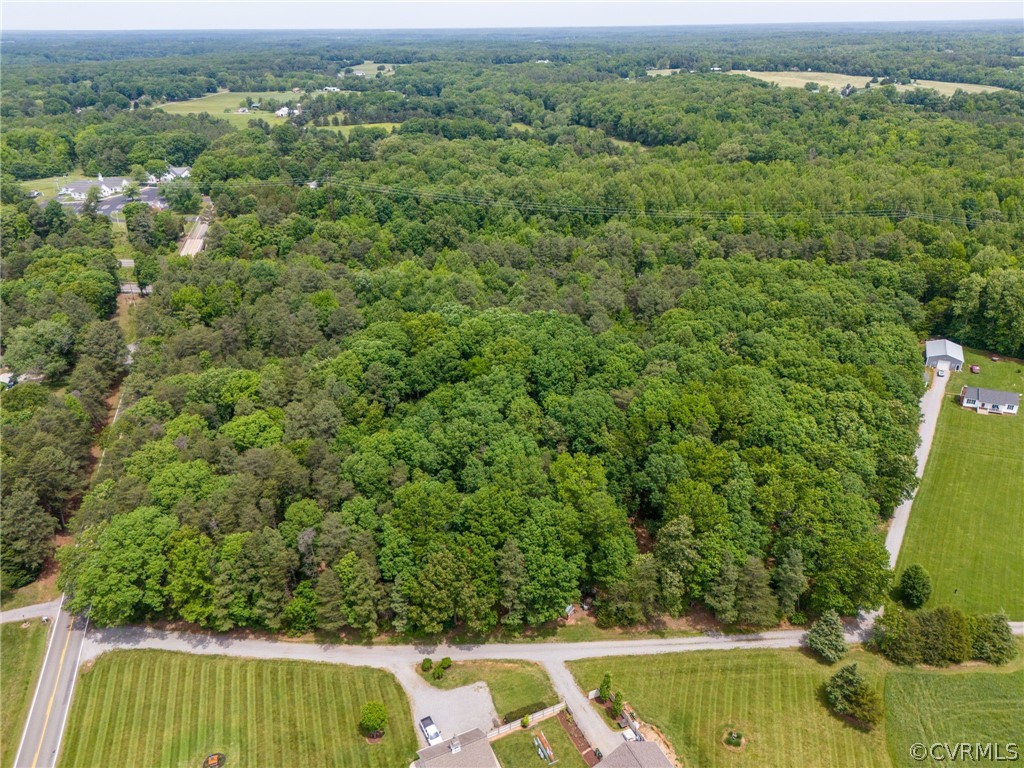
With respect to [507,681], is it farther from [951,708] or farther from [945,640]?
[945,640]

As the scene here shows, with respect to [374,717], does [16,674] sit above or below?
below

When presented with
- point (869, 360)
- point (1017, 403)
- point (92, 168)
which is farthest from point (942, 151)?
point (92, 168)

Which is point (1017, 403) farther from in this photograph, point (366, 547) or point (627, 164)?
point (627, 164)

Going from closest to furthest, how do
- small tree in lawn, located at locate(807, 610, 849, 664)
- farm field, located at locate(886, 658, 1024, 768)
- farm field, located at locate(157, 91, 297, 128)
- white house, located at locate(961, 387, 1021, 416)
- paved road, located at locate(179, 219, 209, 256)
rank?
farm field, located at locate(886, 658, 1024, 768), small tree in lawn, located at locate(807, 610, 849, 664), white house, located at locate(961, 387, 1021, 416), paved road, located at locate(179, 219, 209, 256), farm field, located at locate(157, 91, 297, 128)

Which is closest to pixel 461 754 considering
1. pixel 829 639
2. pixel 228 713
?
pixel 228 713

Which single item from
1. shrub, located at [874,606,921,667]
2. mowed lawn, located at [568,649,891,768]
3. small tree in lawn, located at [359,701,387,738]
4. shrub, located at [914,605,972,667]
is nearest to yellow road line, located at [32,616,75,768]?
small tree in lawn, located at [359,701,387,738]

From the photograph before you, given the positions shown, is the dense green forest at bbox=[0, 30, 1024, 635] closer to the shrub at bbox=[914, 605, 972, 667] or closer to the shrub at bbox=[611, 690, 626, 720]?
the shrub at bbox=[914, 605, 972, 667]
